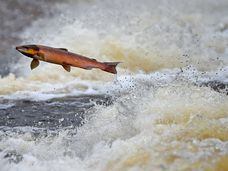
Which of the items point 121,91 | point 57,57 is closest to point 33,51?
point 57,57

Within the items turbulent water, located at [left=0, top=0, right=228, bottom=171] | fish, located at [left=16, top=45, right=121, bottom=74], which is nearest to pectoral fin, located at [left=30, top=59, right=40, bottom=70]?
fish, located at [left=16, top=45, right=121, bottom=74]

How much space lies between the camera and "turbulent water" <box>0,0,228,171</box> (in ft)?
18.3

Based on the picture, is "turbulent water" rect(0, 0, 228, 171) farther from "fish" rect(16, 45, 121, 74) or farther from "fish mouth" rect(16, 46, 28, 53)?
"fish mouth" rect(16, 46, 28, 53)

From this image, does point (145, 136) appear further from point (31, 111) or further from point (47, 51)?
point (31, 111)

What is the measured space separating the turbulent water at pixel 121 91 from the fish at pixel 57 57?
33.6 inches

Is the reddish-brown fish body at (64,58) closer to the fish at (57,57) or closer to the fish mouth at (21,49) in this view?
the fish at (57,57)

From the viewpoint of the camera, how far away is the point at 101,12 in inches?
611

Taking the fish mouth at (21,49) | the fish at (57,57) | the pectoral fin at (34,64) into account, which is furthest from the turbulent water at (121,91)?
the fish mouth at (21,49)

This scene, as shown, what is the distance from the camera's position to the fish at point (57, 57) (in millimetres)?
5145

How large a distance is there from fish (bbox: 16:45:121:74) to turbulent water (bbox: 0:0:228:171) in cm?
Result: 85

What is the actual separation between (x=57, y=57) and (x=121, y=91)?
549 cm

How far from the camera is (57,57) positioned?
17.2ft

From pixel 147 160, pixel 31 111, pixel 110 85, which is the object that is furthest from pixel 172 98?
pixel 110 85

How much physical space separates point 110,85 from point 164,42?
10.00 ft
